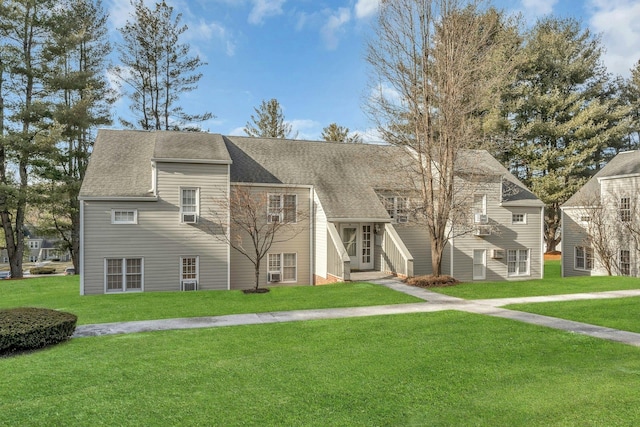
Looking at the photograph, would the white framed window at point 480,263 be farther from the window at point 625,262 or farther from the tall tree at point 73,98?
the tall tree at point 73,98

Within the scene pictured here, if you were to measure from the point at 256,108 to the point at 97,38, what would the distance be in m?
15.9

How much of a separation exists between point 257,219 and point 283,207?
1575 millimetres

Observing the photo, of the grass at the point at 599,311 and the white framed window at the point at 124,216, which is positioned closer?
the grass at the point at 599,311

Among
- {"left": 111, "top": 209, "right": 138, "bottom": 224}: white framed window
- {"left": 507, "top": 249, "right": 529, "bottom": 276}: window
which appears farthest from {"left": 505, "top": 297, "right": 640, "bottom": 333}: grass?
{"left": 111, "top": 209, "right": 138, "bottom": 224}: white framed window

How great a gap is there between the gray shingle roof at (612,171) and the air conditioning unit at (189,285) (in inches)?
897

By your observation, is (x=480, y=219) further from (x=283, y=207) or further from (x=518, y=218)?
(x=283, y=207)

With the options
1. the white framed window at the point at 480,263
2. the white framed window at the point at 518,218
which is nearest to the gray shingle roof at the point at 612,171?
the white framed window at the point at 518,218

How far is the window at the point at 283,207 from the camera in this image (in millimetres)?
18406

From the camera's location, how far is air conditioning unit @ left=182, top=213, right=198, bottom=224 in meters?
17.0

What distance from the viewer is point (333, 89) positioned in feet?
72.3

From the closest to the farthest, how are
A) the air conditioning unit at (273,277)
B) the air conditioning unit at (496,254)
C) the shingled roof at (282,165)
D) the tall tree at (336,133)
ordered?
the shingled roof at (282,165) → the air conditioning unit at (273,277) → the air conditioning unit at (496,254) → the tall tree at (336,133)

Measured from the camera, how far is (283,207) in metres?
18.4

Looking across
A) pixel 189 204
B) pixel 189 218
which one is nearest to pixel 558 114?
pixel 189 204

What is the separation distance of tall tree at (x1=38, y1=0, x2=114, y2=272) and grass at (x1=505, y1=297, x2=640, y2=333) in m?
25.1
